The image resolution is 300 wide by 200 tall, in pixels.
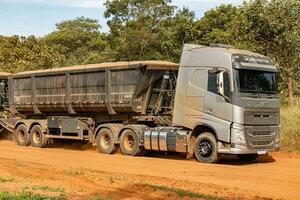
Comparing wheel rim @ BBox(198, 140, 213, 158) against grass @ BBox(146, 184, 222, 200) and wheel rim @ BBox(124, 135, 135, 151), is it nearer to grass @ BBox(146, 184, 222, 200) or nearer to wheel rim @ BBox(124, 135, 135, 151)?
wheel rim @ BBox(124, 135, 135, 151)

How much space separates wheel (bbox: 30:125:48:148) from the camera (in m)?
21.5

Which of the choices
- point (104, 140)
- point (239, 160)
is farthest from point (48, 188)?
point (104, 140)

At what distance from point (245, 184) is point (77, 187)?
12.2 ft

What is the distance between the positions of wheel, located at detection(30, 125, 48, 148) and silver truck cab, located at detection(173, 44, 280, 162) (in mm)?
7099

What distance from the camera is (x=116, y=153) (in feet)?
62.1

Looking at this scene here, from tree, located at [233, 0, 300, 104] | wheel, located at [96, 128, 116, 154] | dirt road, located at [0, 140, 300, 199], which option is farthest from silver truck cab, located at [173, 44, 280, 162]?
tree, located at [233, 0, 300, 104]

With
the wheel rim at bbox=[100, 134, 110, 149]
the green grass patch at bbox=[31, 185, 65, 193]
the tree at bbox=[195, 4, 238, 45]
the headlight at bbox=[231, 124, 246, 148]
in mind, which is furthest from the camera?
the tree at bbox=[195, 4, 238, 45]

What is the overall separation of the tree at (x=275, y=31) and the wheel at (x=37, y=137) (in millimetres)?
9664

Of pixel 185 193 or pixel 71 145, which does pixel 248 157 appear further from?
pixel 71 145

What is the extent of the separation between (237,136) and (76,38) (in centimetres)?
5969

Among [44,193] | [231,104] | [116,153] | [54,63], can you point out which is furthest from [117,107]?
[54,63]

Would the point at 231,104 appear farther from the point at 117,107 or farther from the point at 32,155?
the point at 32,155

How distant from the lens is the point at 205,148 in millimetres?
15945

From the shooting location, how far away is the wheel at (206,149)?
616 inches
